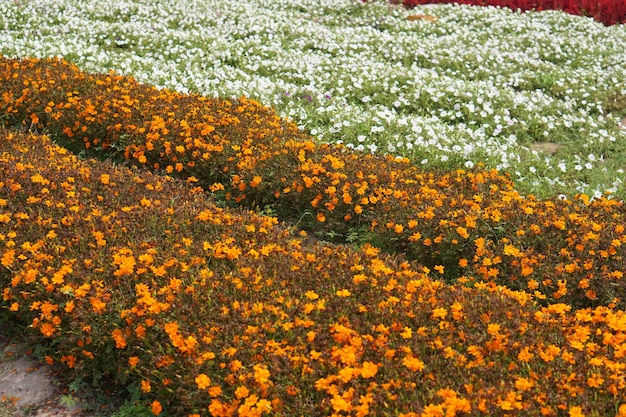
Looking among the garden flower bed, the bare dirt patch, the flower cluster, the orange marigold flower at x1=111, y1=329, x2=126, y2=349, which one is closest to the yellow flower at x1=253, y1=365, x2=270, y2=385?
the garden flower bed

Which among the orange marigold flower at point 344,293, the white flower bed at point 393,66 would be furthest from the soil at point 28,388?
the white flower bed at point 393,66

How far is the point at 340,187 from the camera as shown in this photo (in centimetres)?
586

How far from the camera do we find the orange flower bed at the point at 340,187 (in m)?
4.74

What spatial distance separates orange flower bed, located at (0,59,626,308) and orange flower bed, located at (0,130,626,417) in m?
0.58

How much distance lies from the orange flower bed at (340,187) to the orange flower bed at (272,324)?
0.58 metres

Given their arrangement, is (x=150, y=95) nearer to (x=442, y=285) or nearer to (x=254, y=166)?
(x=254, y=166)

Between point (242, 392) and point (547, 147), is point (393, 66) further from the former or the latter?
point (242, 392)

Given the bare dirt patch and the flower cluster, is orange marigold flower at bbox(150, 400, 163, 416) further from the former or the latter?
the flower cluster

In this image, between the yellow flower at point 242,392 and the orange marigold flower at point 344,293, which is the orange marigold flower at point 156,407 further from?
the orange marigold flower at point 344,293

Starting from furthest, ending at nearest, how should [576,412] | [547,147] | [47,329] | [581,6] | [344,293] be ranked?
1. [581,6]
2. [547,147]
3. [47,329]
4. [344,293]
5. [576,412]

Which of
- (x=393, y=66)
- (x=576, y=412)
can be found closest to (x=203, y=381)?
(x=576, y=412)

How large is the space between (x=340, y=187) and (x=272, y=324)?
2.31 m

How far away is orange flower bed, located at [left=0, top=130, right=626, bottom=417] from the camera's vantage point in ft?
10.5

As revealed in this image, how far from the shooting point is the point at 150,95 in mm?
7691
